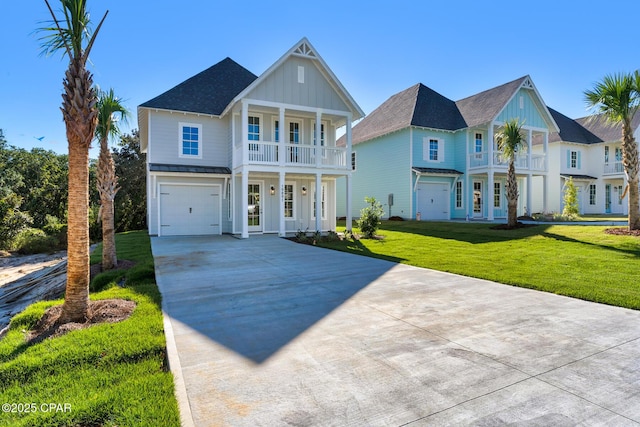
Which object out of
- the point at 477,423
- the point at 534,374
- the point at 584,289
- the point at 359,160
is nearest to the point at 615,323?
the point at 584,289

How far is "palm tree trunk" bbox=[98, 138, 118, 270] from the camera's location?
28.5 ft

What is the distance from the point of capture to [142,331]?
4.47 m

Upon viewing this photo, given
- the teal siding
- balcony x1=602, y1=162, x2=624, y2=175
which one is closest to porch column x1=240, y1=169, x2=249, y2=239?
the teal siding

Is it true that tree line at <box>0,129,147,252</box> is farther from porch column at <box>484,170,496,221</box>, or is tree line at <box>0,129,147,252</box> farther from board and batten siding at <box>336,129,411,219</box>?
porch column at <box>484,170,496,221</box>

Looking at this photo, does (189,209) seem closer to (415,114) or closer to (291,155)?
(291,155)

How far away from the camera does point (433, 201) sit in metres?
23.4

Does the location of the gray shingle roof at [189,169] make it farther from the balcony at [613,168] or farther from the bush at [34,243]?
the balcony at [613,168]

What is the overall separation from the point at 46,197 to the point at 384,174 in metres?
25.0

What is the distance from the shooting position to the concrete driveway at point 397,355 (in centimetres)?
277

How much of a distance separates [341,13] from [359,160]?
1492cm

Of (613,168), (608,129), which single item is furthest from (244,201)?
(608,129)

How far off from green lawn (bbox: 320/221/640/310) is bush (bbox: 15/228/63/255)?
1649 cm

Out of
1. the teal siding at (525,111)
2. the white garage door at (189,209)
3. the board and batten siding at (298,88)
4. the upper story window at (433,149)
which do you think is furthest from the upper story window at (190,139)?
the teal siding at (525,111)

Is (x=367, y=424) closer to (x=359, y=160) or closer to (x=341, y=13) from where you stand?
(x=341, y=13)
